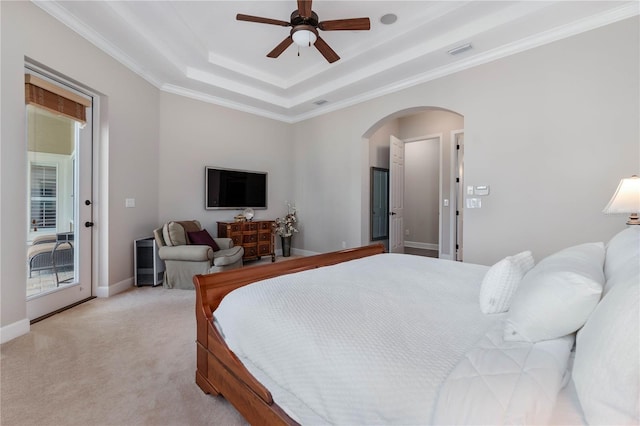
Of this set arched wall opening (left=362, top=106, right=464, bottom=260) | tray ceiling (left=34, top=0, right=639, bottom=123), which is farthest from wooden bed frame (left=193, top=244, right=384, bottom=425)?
arched wall opening (left=362, top=106, right=464, bottom=260)

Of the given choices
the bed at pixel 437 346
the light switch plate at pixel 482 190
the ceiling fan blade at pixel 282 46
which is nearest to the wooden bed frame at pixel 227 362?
the bed at pixel 437 346

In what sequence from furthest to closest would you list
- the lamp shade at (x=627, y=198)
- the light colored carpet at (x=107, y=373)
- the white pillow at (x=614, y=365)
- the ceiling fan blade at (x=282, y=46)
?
the ceiling fan blade at (x=282, y=46)
the lamp shade at (x=627, y=198)
the light colored carpet at (x=107, y=373)
the white pillow at (x=614, y=365)

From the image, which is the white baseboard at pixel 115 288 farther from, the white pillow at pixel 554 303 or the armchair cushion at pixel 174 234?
the white pillow at pixel 554 303

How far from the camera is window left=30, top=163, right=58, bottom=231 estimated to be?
2781mm

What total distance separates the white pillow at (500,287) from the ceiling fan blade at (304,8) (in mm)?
2518

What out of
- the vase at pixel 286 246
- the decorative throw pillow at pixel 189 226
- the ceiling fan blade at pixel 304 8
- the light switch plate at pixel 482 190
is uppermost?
the ceiling fan blade at pixel 304 8

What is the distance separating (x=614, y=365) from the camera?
27.3 inches

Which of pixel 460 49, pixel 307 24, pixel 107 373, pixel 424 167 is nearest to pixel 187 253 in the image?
pixel 107 373

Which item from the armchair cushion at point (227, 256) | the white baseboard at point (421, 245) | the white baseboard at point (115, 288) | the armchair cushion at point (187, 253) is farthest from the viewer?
the white baseboard at point (421, 245)

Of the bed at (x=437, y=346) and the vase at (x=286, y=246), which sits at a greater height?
the bed at (x=437, y=346)

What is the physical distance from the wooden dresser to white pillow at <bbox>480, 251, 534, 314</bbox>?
412 centimetres

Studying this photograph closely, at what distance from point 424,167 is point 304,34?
200 inches

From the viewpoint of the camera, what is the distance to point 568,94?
303 centimetres

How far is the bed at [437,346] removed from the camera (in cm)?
73
